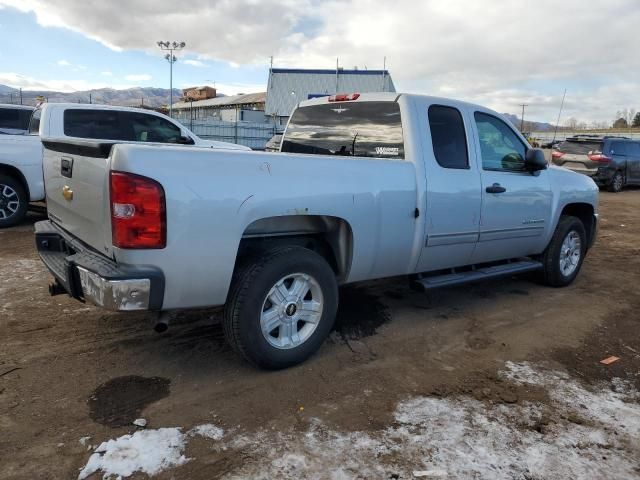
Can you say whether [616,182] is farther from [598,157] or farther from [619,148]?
[598,157]

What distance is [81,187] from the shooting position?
3174mm

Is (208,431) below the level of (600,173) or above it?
below

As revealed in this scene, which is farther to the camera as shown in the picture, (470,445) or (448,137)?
(448,137)

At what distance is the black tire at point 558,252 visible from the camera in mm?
5602

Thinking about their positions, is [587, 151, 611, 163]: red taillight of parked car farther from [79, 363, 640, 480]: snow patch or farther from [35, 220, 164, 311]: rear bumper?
[35, 220, 164, 311]: rear bumper

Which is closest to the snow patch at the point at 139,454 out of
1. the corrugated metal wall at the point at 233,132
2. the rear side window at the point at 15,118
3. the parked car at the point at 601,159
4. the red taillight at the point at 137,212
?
the red taillight at the point at 137,212

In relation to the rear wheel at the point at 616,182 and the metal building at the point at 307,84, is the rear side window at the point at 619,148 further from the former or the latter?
the metal building at the point at 307,84

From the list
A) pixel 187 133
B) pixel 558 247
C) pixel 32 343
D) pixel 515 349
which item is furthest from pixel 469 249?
pixel 187 133

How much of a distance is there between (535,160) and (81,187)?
4.00m

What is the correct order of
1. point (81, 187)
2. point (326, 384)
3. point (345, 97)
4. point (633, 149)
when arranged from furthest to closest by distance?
point (633, 149) → point (345, 97) → point (326, 384) → point (81, 187)

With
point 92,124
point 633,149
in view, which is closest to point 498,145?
point 92,124

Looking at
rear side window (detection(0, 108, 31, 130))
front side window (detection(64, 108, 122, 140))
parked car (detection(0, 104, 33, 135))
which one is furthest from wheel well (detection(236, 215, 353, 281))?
rear side window (detection(0, 108, 31, 130))

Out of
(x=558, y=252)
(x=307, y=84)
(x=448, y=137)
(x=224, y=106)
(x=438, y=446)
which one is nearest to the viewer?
(x=438, y=446)

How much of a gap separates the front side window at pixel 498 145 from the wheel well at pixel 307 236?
1.77 meters
